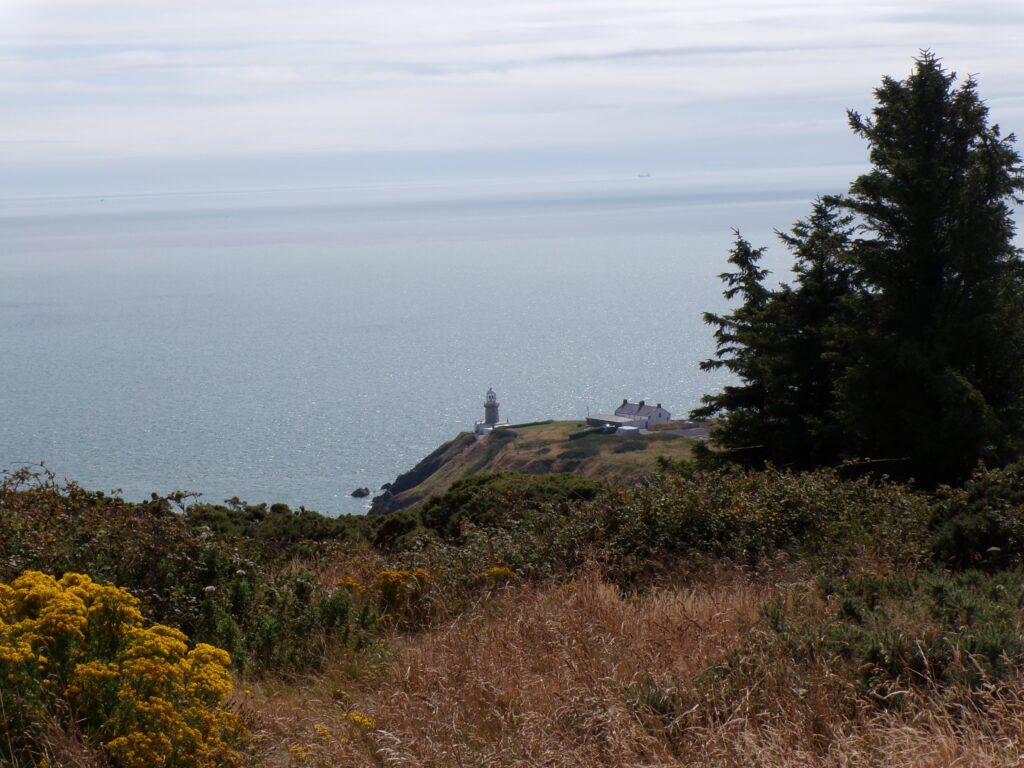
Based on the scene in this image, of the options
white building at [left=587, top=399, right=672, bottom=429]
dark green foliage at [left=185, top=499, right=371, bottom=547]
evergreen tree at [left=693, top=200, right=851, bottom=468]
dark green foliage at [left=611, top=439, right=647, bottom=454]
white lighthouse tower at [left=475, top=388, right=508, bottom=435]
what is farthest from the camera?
white lighthouse tower at [left=475, top=388, right=508, bottom=435]

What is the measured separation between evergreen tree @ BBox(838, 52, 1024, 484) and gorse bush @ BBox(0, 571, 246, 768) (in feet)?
52.6

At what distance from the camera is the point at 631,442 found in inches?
2854

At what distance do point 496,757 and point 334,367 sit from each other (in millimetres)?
112214

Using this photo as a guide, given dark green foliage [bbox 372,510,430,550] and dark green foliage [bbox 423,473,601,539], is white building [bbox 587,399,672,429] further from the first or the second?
dark green foliage [bbox 372,510,430,550]

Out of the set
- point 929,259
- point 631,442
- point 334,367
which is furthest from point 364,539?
point 334,367

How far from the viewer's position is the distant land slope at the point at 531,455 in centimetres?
6538

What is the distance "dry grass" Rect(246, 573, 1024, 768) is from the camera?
3.83m

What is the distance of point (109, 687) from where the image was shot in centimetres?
398

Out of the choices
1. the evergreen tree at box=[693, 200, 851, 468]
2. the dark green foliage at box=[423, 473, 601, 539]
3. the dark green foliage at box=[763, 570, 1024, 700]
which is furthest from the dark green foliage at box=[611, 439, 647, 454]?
the dark green foliage at box=[763, 570, 1024, 700]

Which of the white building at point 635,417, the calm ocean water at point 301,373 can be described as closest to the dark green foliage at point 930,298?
the calm ocean water at point 301,373

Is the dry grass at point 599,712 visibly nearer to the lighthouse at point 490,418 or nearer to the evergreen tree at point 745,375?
the evergreen tree at point 745,375

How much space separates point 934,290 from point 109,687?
1825 centimetres

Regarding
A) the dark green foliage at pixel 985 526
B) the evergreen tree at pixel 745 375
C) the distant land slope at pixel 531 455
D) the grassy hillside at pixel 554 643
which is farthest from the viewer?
the distant land slope at pixel 531 455

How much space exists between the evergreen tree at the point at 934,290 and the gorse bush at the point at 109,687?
16032 mm
